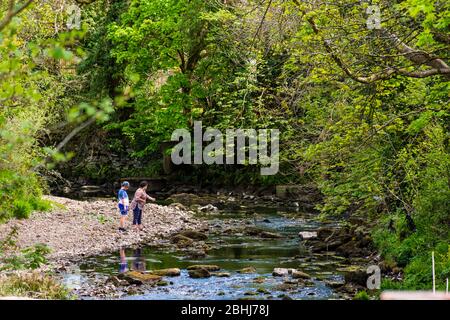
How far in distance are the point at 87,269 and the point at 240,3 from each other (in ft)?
57.4

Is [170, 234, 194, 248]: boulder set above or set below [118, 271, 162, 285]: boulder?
above

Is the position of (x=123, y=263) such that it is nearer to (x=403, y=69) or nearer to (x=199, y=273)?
(x=199, y=273)

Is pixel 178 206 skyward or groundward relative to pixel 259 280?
skyward

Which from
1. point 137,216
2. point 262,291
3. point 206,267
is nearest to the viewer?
point 262,291

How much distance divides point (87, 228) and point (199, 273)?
7207mm

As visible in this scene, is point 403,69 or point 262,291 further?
point 262,291

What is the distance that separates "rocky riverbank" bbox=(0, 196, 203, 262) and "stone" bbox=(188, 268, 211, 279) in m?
3.69

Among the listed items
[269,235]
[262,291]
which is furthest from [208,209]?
[262,291]

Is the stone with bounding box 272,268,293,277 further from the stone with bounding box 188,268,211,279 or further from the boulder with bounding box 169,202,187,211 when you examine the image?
the boulder with bounding box 169,202,187,211

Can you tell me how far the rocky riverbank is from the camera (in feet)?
64.4

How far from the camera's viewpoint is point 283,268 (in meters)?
17.1

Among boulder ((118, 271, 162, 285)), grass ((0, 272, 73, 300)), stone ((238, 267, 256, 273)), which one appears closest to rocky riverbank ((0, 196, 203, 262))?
boulder ((118, 271, 162, 285))

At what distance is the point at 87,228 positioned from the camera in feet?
74.4

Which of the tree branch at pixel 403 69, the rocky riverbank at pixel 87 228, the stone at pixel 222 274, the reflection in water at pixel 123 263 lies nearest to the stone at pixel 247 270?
the stone at pixel 222 274
